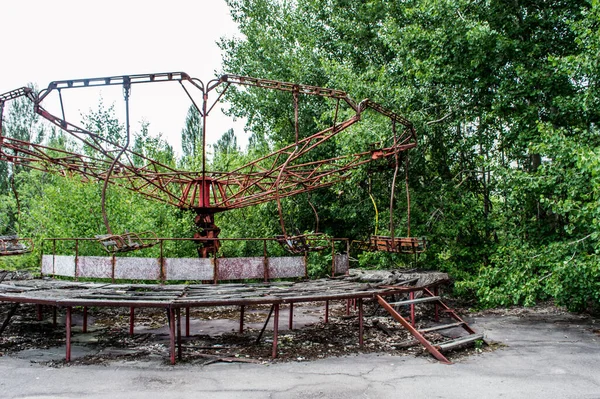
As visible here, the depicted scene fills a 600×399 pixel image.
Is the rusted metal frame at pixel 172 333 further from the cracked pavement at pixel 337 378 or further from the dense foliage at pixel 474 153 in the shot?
the dense foliage at pixel 474 153

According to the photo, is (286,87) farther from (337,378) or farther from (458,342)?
(458,342)

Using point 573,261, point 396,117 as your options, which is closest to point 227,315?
point 396,117

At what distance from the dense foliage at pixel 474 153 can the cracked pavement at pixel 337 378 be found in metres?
2.51

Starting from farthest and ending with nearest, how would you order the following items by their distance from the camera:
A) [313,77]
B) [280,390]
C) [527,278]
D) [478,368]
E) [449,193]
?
1. [313,77]
2. [449,193]
3. [527,278]
4. [478,368]
5. [280,390]

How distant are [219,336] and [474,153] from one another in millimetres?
9535

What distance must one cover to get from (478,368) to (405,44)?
9.01 m

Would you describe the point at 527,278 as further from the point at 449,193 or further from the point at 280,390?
the point at 280,390

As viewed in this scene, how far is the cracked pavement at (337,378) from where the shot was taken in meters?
6.45

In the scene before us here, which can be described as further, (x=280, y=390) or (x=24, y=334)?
(x=24, y=334)

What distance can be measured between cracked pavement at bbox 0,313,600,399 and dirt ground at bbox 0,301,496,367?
0.47 m

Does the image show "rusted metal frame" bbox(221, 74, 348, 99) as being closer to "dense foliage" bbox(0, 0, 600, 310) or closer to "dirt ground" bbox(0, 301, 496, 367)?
"dense foliage" bbox(0, 0, 600, 310)

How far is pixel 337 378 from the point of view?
23.5 ft

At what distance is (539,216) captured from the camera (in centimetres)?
1327

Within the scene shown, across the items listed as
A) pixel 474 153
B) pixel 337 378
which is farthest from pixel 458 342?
pixel 474 153
